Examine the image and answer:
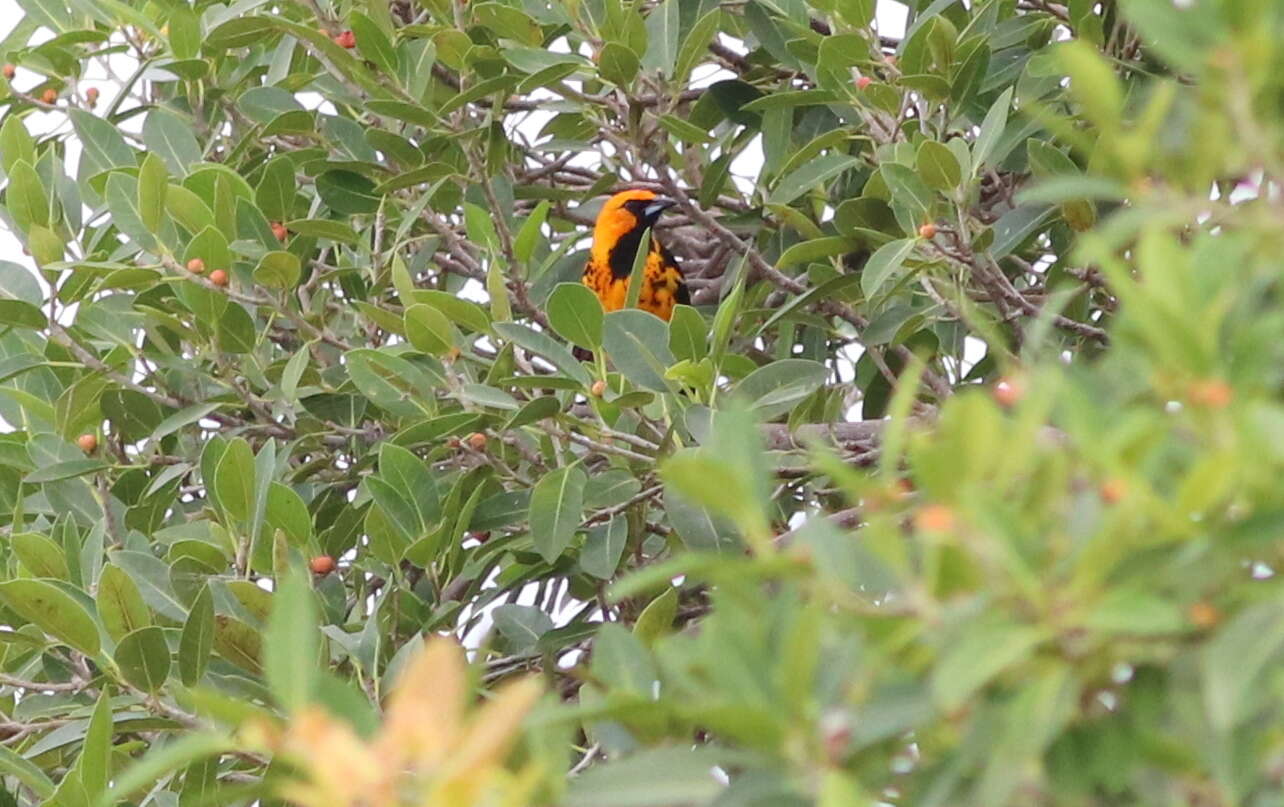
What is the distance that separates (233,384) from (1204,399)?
2212 millimetres

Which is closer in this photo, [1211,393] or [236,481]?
[1211,393]

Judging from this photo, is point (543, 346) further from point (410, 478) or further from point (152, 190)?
point (152, 190)

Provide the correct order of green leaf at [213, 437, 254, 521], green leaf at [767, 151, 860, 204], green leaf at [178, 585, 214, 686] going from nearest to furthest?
1. green leaf at [178, 585, 214, 686]
2. green leaf at [213, 437, 254, 521]
3. green leaf at [767, 151, 860, 204]

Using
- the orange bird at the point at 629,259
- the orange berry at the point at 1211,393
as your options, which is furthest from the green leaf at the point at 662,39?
the orange berry at the point at 1211,393

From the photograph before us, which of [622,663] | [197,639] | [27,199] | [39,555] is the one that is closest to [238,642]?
[197,639]

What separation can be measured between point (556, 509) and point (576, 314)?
0.29 metres

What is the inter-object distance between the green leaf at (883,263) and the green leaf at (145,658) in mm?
995

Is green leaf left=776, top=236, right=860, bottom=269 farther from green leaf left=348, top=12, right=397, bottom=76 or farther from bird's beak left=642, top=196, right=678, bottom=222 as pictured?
bird's beak left=642, top=196, right=678, bottom=222

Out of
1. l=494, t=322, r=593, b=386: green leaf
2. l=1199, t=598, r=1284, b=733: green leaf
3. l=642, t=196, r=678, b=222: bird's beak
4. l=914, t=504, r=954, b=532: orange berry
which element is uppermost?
l=914, t=504, r=954, b=532: orange berry

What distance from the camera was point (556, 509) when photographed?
2479mm

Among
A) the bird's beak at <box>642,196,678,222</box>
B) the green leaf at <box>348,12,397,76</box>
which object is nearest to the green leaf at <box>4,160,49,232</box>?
the green leaf at <box>348,12,397,76</box>

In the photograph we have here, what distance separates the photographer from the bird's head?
4.52 metres

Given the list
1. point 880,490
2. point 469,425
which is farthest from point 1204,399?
point 469,425

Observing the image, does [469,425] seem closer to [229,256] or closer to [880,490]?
[229,256]
